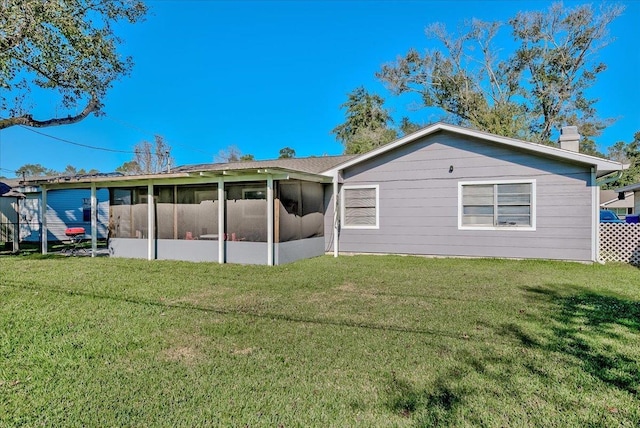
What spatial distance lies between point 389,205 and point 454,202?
5.83 feet

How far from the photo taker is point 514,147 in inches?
353

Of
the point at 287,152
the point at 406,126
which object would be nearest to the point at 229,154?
the point at 287,152

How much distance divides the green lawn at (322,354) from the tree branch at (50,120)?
6473 mm

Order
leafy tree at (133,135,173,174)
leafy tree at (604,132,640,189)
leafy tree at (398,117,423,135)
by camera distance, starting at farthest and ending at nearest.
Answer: leafy tree at (604,132,640,189), leafy tree at (133,135,173,174), leafy tree at (398,117,423,135)

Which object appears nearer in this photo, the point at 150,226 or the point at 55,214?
the point at 150,226

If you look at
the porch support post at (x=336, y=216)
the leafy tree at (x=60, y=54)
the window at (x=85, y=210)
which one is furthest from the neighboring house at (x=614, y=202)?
the window at (x=85, y=210)

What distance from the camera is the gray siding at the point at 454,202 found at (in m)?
8.63

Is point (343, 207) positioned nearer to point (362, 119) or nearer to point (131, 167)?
point (362, 119)

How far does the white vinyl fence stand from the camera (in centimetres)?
888

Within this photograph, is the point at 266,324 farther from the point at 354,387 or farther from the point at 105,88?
the point at 105,88

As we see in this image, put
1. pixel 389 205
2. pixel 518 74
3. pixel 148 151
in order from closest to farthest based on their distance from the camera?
pixel 389 205, pixel 518 74, pixel 148 151

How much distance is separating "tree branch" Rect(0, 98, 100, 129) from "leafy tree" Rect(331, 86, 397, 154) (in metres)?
18.7

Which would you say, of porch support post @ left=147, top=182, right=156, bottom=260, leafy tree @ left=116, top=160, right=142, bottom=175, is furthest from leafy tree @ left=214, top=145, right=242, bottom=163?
porch support post @ left=147, top=182, right=156, bottom=260

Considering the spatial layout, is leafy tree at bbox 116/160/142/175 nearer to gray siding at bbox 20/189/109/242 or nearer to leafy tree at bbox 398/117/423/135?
gray siding at bbox 20/189/109/242
